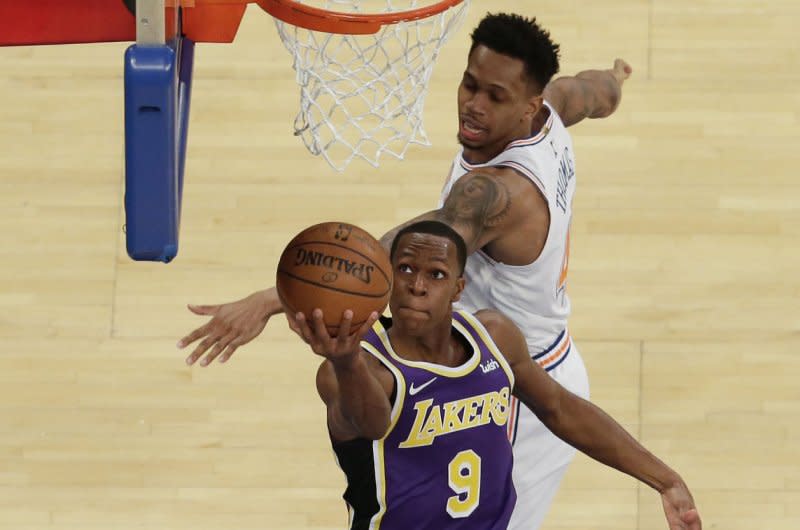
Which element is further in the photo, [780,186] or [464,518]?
[780,186]

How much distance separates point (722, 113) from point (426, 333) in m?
3.00

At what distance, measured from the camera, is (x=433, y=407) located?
309cm

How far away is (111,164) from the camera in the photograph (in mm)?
5562

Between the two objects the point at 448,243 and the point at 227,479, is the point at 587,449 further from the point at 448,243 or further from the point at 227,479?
the point at 227,479

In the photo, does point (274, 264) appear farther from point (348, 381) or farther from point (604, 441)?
point (348, 381)

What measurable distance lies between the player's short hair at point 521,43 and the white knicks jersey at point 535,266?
0.18 meters

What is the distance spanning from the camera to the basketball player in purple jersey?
306cm

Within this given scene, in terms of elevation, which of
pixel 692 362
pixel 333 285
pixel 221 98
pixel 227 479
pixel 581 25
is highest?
pixel 333 285

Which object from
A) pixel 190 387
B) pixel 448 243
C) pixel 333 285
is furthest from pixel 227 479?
pixel 333 285

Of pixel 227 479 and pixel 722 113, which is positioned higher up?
pixel 722 113

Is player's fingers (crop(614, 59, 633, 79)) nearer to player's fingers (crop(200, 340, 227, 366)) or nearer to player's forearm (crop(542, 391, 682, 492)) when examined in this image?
player's forearm (crop(542, 391, 682, 492))

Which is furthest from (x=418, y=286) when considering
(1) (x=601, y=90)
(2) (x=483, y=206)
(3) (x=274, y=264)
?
(3) (x=274, y=264)

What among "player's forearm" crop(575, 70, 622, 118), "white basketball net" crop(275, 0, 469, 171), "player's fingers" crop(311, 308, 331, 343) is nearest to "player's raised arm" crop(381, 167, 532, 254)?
"white basketball net" crop(275, 0, 469, 171)

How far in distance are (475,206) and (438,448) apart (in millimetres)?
641
